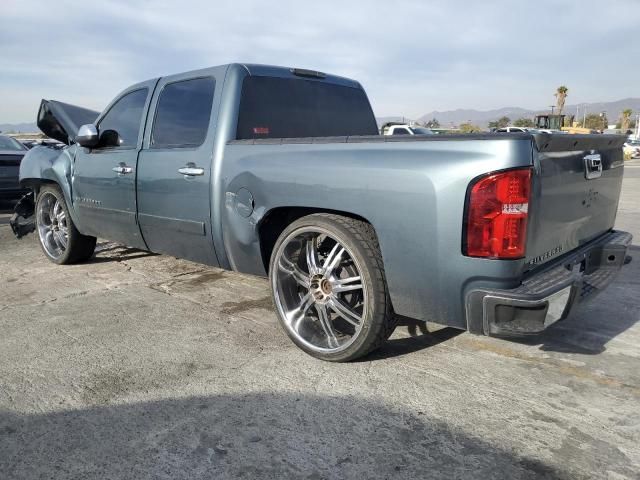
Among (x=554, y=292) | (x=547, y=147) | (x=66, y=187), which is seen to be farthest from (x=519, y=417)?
(x=66, y=187)

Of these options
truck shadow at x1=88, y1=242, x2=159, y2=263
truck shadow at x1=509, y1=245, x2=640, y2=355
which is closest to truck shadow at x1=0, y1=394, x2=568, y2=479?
truck shadow at x1=509, y1=245, x2=640, y2=355

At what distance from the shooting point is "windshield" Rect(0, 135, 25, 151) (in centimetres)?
979

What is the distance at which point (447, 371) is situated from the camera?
3.04 metres

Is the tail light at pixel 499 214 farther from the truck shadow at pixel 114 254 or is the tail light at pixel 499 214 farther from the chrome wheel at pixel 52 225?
the chrome wheel at pixel 52 225

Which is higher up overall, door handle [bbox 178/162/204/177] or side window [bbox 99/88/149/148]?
side window [bbox 99/88/149/148]

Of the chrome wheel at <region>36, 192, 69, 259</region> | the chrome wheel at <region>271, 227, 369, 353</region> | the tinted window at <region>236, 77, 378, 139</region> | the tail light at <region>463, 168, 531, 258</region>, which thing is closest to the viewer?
the tail light at <region>463, 168, 531, 258</region>

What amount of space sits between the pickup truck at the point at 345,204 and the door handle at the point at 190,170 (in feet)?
0.04

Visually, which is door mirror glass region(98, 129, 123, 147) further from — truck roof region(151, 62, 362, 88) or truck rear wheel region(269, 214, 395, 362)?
truck rear wheel region(269, 214, 395, 362)

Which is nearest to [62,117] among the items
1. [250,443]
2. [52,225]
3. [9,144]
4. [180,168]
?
[52,225]

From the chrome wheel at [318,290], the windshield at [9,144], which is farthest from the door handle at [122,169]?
the windshield at [9,144]

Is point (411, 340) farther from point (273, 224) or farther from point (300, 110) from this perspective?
point (300, 110)

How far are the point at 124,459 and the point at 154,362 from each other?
974mm

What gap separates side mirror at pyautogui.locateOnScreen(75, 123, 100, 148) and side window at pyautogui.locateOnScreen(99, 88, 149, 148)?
0.21m

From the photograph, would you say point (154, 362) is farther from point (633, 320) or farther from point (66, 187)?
point (633, 320)
